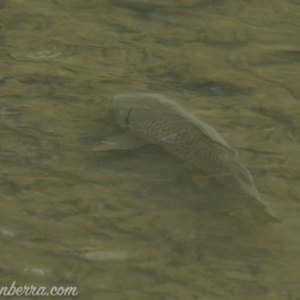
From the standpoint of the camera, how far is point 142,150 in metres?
4.34

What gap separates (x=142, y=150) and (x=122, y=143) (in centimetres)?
13

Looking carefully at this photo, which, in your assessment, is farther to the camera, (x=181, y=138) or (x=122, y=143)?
(x=122, y=143)

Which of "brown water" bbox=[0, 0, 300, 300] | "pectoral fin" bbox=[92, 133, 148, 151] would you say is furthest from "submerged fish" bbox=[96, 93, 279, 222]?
"brown water" bbox=[0, 0, 300, 300]

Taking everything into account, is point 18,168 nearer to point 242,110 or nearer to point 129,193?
point 129,193

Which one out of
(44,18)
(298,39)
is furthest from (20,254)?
(298,39)

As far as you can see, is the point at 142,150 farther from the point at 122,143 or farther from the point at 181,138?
the point at 181,138

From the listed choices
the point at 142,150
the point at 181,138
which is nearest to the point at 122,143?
the point at 142,150

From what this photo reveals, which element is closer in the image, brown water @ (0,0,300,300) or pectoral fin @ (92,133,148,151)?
brown water @ (0,0,300,300)

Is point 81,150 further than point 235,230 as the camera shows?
Yes

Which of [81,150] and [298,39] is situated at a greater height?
[298,39]

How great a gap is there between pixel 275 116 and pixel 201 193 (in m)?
1.06

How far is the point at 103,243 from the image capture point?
141 inches

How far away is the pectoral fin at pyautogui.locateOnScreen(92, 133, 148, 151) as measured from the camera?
14.0 ft

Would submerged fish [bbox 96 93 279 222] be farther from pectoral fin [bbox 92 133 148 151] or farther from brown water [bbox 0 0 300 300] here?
brown water [bbox 0 0 300 300]
